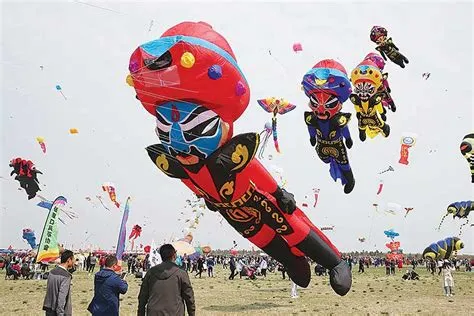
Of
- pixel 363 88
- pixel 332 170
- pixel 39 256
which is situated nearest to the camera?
pixel 332 170

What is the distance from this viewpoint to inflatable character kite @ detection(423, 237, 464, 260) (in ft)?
72.8

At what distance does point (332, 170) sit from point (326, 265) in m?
4.27

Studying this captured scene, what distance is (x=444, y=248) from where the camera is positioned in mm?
22344

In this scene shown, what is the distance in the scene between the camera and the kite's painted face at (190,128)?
6734 mm

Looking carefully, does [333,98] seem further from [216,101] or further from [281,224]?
[216,101]

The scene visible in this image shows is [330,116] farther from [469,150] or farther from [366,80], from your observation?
[469,150]

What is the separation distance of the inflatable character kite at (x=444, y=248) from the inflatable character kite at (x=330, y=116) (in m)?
12.5

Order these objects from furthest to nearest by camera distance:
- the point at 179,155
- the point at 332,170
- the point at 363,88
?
the point at 363,88 < the point at 332,170 < the point at 179,155

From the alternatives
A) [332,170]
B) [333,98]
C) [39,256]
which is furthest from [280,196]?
[39,256]

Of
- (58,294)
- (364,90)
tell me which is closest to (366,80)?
(364,90)

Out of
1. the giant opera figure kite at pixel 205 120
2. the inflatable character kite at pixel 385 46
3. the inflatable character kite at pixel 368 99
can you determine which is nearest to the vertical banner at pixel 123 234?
the giant opera figure kite at pixel 205 120

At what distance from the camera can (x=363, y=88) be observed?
1290cm

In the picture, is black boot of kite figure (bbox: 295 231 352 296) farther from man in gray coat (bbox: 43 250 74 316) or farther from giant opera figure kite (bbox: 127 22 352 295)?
man in gray coat (bbox: 43 250 74 316)

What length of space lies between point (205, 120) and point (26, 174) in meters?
16.1
